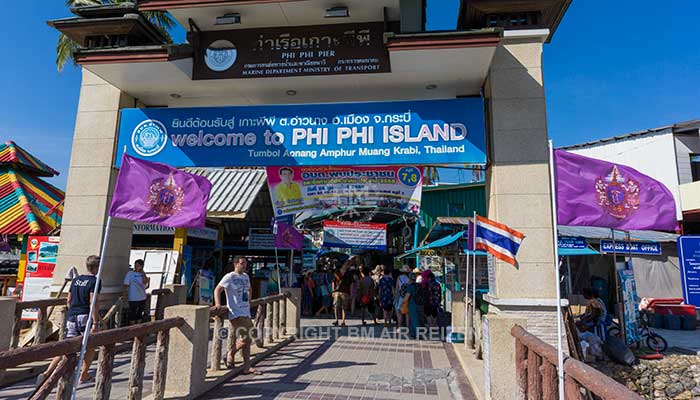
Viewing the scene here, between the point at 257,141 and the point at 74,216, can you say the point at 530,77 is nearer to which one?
the point at 257,141

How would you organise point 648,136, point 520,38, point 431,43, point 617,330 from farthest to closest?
1. point 648,136
2. point 617,330
3. point 520,38
4. point 431,43

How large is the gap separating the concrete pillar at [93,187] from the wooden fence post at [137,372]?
11.7 feet

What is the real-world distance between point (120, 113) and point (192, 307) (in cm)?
471

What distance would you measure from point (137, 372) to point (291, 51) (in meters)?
5.81

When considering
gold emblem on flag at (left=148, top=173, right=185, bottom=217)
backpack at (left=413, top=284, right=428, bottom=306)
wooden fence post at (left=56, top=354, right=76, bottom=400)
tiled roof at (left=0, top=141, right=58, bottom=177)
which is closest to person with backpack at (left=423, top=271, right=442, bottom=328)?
backpack at (left=413, top=284, right=428, bottom=306)

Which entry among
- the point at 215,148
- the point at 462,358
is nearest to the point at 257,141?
the point at 215,148

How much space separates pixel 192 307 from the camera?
5.80m

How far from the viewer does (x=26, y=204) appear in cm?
1510

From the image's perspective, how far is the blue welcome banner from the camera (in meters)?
7.50

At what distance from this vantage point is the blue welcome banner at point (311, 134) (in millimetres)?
7500

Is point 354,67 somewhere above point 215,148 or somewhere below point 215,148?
above

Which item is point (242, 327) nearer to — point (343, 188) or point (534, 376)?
point (343, 188)

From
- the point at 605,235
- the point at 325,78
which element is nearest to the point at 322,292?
the point at 325,78

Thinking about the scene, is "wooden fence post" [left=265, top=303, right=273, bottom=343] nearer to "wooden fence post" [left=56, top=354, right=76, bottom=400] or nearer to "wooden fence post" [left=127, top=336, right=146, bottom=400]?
"wooden fence post" [left=127, top=336, right=146, bottom=400]
